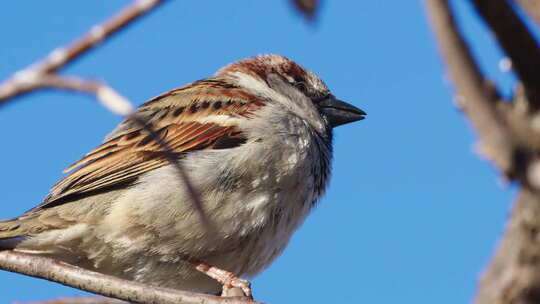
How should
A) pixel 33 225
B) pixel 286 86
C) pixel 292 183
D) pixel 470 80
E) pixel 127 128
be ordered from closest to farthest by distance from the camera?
pixel 470 80, pixel 33 225, pixel 292 183, pixel 127 128, pixel 286 86

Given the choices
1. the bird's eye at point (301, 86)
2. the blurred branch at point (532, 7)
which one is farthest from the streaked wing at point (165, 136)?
the blurred branch at point (532, 7)

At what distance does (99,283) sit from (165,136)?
1741 mm

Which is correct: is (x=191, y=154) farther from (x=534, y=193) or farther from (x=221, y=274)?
(x=534, y=193)

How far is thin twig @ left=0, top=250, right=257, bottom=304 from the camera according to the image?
2.69 metres

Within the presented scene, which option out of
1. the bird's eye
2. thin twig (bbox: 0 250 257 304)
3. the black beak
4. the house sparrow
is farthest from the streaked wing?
thin twig (bbox: 0 250 257 304)

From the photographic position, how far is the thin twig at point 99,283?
269 centimetres

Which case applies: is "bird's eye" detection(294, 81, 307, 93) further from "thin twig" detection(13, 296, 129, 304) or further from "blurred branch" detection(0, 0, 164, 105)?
"blurred branch" detection(0, 0, 164, 105)

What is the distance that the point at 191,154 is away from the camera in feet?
14.1

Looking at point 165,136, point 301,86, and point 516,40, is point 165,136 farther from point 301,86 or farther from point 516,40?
point 516,40

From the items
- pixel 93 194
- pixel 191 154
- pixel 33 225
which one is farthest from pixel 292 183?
pixel 33 225

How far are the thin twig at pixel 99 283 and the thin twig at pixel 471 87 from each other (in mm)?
1823

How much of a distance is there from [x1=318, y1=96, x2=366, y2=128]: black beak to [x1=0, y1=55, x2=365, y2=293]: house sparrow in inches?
24.9

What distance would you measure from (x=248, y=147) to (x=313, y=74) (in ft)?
5.02

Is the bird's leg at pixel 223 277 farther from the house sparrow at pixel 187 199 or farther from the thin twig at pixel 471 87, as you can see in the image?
the thin twig at pixel 471 87
